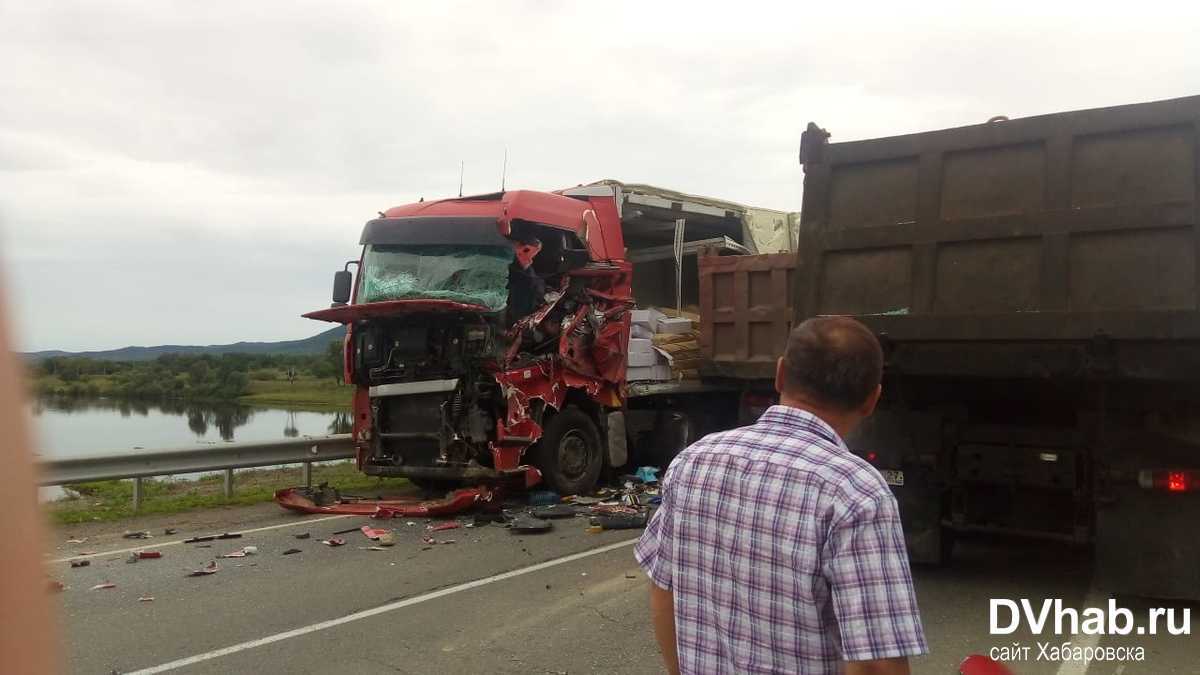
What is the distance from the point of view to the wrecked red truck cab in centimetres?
992

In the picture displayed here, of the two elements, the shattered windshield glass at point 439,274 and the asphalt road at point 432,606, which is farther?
the shattered windshield glass at point 439,274

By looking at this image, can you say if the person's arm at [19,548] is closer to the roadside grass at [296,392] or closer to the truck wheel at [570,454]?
the truck wheel at [570,454]

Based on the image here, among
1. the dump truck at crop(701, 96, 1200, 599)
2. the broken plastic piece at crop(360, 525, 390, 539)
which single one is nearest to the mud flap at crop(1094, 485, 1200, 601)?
the dump truck at crop(701, 96, 1200, 599)

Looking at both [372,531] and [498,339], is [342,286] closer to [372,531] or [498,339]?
[498,339]

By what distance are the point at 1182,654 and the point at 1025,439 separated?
1.46 metres

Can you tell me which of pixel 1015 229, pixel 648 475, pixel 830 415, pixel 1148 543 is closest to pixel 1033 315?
pixel 1015 229

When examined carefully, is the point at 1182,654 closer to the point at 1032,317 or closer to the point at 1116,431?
the point at 1116,431

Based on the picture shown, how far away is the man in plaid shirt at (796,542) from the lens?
79.2 inches

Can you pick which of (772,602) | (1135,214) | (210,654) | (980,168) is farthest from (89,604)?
(1135,214)

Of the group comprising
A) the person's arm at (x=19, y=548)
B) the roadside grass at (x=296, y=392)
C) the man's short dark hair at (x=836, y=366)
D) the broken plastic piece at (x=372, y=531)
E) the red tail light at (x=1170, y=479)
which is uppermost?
the man's short dark hair at (x=836, y=366)

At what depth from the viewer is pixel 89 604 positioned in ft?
21.1

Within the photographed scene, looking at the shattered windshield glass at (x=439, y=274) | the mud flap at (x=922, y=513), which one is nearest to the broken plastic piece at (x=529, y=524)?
the shattered windshield glass at (x=439, y=274)

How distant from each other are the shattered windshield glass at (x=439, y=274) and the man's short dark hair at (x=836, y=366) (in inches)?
302

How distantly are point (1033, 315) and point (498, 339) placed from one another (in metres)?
5.58
